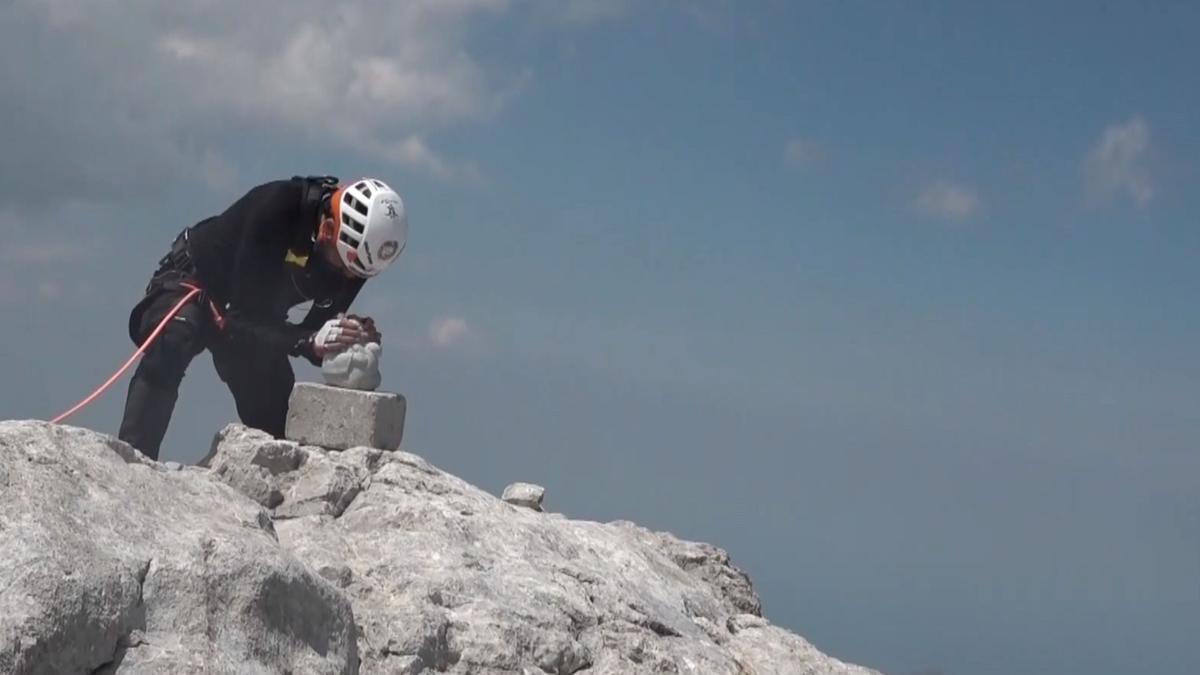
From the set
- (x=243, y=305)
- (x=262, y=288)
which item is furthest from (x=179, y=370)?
(x=262, y=288)

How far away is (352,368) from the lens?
36.7 ft

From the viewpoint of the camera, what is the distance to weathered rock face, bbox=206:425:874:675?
8.70 metres

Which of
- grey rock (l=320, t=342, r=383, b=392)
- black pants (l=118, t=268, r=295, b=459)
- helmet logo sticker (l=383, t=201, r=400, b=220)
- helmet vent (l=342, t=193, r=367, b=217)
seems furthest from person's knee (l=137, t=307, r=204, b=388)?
helmet logo sticker (l=383, t=201, r=400, b=220)

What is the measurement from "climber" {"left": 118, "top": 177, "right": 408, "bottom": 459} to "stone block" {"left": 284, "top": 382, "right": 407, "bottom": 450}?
0.39m

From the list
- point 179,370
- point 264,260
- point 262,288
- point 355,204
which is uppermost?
point 355,204

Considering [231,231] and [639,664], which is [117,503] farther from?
[231,231]

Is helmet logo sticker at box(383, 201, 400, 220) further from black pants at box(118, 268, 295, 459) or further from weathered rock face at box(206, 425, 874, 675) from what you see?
weathered rock face at box(206, 425, 874, 675)

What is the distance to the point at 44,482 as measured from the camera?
23.5ft

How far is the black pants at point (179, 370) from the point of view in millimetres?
11523

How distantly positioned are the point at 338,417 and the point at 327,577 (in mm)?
2502

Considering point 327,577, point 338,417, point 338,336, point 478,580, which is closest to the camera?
point 327,577

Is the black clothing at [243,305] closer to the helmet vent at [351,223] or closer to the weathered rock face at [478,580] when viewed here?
the helmet vent at [351,223]

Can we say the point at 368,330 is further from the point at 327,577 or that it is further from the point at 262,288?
the point at 327,577

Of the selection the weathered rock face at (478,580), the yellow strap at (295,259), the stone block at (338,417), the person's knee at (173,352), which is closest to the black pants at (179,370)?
the person's knee at (173,352)
